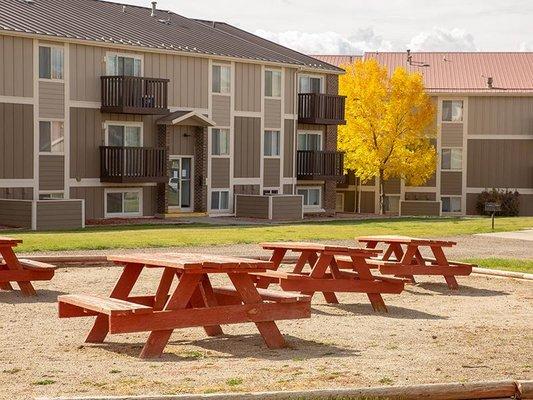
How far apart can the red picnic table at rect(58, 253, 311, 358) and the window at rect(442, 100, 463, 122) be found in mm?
48892

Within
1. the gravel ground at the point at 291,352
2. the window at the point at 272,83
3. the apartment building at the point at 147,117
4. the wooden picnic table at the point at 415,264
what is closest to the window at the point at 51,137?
the apartment building at the point at 147,117

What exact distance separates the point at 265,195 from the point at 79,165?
25.4 ft

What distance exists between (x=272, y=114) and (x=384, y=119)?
9183 mm

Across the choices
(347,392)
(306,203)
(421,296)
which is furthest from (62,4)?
(347,392)

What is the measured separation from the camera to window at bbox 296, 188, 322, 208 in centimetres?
4862

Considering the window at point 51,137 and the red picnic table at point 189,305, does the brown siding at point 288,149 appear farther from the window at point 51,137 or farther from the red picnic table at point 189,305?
the red picnic table at point 189,305

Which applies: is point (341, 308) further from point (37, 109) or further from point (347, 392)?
point (37, 109)

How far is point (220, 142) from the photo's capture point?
43.8 m

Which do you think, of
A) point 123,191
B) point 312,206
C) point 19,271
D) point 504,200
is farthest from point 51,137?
point 504,200

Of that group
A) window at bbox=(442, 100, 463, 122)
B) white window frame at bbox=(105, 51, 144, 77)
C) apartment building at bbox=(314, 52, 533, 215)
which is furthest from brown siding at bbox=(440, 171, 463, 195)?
white window frame at bbox=(105, 51, 144, 77)

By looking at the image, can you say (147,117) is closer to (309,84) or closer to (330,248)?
(309,84)

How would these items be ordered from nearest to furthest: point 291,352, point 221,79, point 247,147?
point 291,352
point 221,79
point 247,147

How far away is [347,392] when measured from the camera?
8508 mm

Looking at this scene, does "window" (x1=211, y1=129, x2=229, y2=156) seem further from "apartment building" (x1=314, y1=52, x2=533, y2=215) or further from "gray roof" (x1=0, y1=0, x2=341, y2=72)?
"apartment building" (x1=314, y1=52, x2=533, y2=215)
